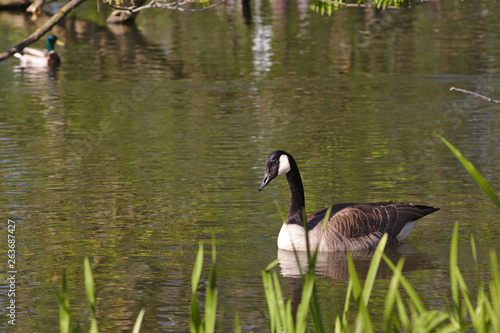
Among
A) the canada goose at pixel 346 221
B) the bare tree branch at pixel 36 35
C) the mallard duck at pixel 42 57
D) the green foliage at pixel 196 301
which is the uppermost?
the bare tree branch at pixel 36 35

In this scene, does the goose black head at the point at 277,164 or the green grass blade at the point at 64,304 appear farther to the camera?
the goose black head at the point at 277,164

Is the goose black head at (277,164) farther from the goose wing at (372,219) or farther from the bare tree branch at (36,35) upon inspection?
the bare tree branch at (36,35)

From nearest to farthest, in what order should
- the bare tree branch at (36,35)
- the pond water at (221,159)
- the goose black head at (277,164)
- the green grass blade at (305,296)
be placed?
the green grass blade at (305,296) < the bare tree branch at (36,35) < the pond water at (221,159) < the goose black head at (277,164)

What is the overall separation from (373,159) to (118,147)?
5256 millimetres

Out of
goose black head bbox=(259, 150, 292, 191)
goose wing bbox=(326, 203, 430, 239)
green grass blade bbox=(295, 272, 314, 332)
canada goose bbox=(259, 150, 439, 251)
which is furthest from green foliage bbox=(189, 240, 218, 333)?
goose black head bbox=(259, 150, 292, 191)

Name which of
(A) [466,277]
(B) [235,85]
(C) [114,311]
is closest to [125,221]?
(C) [114,311]

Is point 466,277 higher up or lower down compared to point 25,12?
higher up

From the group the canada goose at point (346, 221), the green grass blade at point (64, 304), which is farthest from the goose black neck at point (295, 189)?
the green grass blade at point (64, 304)

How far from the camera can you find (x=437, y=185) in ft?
45.0

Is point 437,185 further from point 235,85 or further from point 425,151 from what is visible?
point 235,85

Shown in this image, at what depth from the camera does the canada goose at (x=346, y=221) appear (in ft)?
35.8

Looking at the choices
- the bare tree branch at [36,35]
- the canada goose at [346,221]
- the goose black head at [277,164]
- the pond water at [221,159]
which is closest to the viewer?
the bare tree branch at [36,35]

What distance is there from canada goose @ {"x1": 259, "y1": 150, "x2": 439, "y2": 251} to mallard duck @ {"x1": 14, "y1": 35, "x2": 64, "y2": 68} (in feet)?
70.1

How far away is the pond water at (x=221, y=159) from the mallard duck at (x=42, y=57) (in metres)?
0.51
